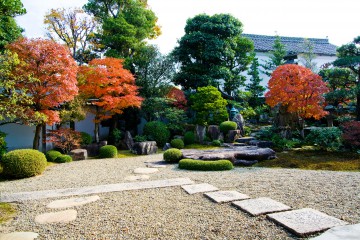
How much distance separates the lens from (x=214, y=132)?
13359mm

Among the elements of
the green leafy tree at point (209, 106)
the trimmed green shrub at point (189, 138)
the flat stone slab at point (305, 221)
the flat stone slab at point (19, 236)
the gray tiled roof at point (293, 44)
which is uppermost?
the gray tiled roof at point (293, 44)

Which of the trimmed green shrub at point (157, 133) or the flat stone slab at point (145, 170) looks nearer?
the flat stone slab at point (145, 170)

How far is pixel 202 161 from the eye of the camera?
25.9ft

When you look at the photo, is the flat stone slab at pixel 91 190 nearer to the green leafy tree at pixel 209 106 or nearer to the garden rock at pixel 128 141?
the garden rock at pixel 128 141

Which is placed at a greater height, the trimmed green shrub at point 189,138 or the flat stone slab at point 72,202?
the trimmed green shrub at point 189,138

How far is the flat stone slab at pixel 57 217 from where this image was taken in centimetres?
380

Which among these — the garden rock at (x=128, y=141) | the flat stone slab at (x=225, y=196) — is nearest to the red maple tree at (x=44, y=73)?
the garden rock at (x=128, y=141)

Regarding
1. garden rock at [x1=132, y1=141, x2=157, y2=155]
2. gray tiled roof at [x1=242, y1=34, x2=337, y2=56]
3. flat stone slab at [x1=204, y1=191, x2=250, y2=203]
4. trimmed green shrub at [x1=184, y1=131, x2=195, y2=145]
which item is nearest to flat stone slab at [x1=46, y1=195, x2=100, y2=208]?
flat stone slab at [x1=204, y1=191, x2=250, y2=203]

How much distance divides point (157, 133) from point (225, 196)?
9.27 metres

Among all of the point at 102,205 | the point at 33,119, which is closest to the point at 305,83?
the point at 102,205

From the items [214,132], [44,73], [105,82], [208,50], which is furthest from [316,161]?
[44,73]

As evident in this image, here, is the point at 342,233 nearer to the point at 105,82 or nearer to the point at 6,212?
the point at 6,212

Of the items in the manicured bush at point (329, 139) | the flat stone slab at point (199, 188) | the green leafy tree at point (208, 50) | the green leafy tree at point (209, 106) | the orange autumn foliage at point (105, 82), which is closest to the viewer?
the flat stone slab at point (199, 188)

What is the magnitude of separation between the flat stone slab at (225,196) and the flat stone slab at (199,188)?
30 cm
